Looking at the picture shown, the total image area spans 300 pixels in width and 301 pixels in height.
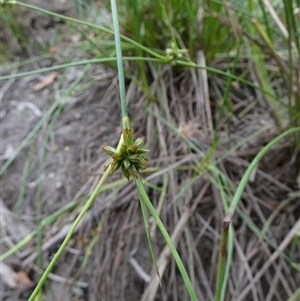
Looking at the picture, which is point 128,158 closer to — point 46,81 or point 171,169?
point 171,169

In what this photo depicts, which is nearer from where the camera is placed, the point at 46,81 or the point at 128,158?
the point at 128,158

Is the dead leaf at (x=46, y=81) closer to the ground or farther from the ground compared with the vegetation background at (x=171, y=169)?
farther from the ground

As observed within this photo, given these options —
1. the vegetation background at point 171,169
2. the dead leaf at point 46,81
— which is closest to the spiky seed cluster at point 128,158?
the vegetation background at point 171,169

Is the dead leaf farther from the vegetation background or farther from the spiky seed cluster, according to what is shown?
the spiky seed cluster

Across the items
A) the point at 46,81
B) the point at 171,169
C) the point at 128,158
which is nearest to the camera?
the point at 128,158

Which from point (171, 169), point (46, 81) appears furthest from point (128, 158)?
point (46, 81)

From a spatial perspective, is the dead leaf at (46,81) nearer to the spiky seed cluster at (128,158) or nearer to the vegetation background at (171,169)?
the vegetation background at (171,169)

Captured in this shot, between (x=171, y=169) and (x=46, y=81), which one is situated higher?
(x=46, y=81)
